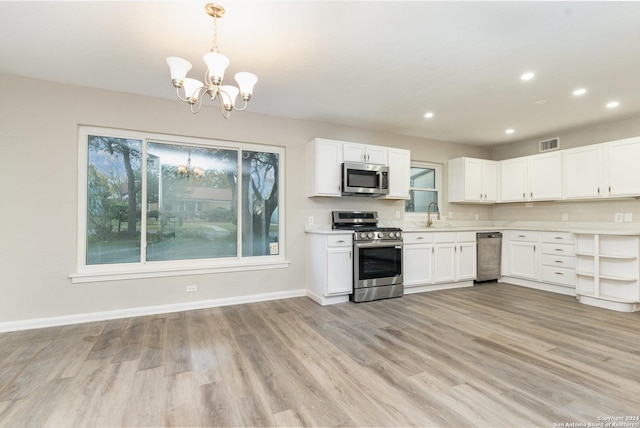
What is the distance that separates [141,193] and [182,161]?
2.02 feet

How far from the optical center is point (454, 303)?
12.8 ft

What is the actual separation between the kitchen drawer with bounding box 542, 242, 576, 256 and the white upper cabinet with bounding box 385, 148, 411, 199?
2213 mm

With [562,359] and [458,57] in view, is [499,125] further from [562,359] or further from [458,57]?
[562,359]

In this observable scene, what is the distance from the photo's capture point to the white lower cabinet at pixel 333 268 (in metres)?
3.86

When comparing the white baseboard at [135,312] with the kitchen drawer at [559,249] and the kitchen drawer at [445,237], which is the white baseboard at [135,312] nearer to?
the kitchen drawer at [445,237]

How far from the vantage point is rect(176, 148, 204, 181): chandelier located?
3.79 m

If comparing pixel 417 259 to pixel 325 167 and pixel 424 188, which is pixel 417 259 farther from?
pixel 325 167

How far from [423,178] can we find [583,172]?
2.25m

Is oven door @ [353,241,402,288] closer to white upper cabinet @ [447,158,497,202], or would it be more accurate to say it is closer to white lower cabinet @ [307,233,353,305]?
white lower cabinet @ [307,233,353,305]

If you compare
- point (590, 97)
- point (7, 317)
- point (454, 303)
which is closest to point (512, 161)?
point (590, 97)

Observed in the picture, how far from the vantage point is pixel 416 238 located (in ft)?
14.5

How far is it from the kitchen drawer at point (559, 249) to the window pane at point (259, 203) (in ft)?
13.3

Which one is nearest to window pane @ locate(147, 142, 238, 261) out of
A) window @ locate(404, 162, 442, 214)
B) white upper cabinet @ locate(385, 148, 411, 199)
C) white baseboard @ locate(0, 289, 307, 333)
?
white baseboard @ locate(0, 289, 307, 333)

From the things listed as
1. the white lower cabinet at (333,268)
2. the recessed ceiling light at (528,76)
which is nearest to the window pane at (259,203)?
the white lower cabinet at (333,268)
